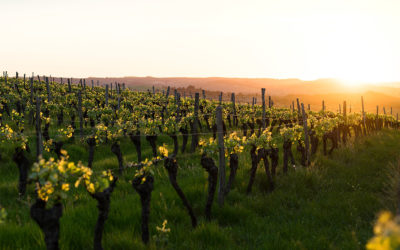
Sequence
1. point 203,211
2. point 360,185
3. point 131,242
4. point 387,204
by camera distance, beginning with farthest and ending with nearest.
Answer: point 360,185
point 387,204
point 203,211
point 131,242

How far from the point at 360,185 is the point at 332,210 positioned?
363cm

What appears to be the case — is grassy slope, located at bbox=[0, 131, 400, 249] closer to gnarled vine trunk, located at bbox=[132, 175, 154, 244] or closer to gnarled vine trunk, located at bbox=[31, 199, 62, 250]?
gnarled vine trunk, located at bbox=[132, 175, 154, 244]

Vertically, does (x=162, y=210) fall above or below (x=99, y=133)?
below

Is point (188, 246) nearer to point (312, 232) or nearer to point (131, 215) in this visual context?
point (131, 215)

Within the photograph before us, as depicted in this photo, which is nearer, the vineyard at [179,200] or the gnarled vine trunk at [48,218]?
the gnarled vine trunk at [48,218]

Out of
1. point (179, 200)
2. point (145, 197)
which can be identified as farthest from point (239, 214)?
point (145, 197)

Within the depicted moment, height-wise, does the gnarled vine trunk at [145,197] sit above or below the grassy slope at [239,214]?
above

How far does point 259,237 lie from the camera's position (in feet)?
24.4

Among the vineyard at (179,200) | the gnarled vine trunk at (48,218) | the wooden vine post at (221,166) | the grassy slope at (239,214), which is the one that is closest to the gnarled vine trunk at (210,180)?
the vineyard at (179,200)

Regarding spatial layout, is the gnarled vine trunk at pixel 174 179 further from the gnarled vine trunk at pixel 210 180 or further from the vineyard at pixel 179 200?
the gnarled vine trunk at pixel 210 180

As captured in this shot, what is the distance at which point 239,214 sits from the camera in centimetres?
863

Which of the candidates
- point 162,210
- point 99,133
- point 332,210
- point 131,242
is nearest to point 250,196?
point 332,210

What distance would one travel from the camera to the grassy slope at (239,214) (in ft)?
22.1

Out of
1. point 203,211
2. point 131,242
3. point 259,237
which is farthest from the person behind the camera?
point 203,211
